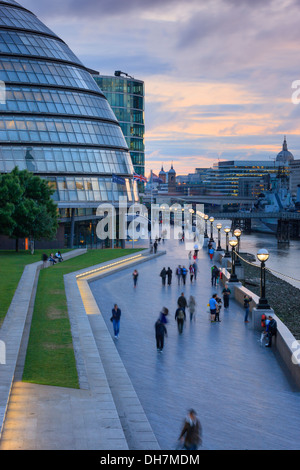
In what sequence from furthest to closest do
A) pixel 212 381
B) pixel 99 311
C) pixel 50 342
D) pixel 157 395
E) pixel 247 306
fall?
pixel 247 306, pixel 99 311, pixel 50 342, pixel 212 381, pixel 157 395

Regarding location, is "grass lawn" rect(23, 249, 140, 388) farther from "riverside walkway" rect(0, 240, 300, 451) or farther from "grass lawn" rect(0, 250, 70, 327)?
"grass lawn" rect(0, 250, 70, 327)

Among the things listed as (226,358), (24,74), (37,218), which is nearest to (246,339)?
(226,358)

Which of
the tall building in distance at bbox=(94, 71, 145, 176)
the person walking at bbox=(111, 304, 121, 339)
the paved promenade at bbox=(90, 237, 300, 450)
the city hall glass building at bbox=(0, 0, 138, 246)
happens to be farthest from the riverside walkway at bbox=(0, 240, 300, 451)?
the tall building in distance at bbox=(94, 71, 145, 176)

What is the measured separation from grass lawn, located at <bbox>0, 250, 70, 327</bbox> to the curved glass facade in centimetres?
1662

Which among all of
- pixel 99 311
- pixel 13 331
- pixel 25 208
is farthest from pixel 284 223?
pixel 13 331

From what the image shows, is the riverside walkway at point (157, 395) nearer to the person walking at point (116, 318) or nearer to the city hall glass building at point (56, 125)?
the person walking at point (116, 318)

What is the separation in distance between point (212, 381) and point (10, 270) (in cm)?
2355

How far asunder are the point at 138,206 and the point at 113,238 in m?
8.33

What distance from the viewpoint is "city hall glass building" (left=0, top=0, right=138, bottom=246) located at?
69.2 metres

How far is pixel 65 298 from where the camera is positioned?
104 ft

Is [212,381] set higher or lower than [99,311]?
lower

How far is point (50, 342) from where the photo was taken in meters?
21.5

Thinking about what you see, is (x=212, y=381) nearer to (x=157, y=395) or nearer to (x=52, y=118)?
(x=157, y=395)

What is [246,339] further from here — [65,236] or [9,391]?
[65,236]
